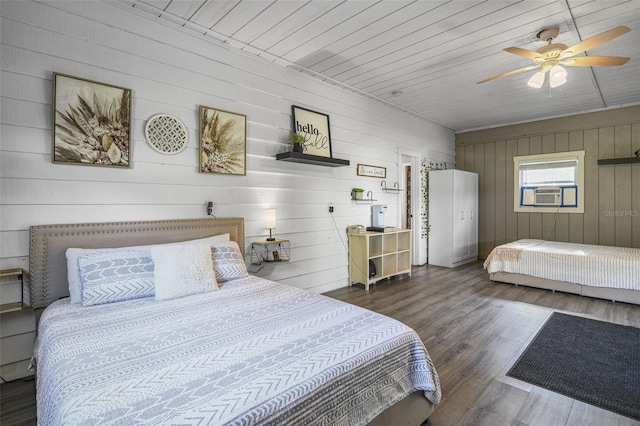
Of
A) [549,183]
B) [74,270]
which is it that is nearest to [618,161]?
[549,183]

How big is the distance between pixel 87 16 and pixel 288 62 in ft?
6.16

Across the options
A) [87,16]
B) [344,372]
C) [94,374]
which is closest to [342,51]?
[87,16]

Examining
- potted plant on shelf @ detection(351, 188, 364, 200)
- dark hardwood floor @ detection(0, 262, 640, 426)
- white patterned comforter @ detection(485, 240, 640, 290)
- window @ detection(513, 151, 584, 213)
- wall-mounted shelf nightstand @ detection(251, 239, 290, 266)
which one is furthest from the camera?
window @ detection(513, 151, 584, 213)

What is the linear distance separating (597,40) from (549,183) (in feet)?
13.5

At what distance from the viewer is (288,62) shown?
3643 millimetres

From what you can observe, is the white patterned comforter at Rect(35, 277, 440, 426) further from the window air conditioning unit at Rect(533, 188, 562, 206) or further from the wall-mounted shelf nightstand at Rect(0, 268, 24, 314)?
the window air conditioning unit at Rect(533, 188, 562, 206)

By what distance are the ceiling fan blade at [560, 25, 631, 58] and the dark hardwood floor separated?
256cm

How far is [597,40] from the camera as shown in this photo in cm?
254

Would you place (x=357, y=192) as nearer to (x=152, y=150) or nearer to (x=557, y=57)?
(x=557, y=57)

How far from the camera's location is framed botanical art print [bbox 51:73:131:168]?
2311 millimetres

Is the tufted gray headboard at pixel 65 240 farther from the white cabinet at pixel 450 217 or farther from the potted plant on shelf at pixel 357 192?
the white cabinet at pixel 450 217

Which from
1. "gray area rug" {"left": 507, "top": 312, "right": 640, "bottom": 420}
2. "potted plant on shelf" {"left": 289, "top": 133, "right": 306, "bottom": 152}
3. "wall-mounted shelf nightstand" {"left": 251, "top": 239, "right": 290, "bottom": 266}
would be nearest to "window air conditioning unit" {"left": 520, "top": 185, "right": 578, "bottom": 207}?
"gray area rug" {"left": 507, "top": 312, "right": 640, "bottom": 420}

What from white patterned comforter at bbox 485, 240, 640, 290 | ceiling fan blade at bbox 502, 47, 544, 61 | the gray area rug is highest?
ceiling fan blade at bbox 502, 47, 544, 61

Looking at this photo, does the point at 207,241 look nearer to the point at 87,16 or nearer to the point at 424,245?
the point at 87,16
